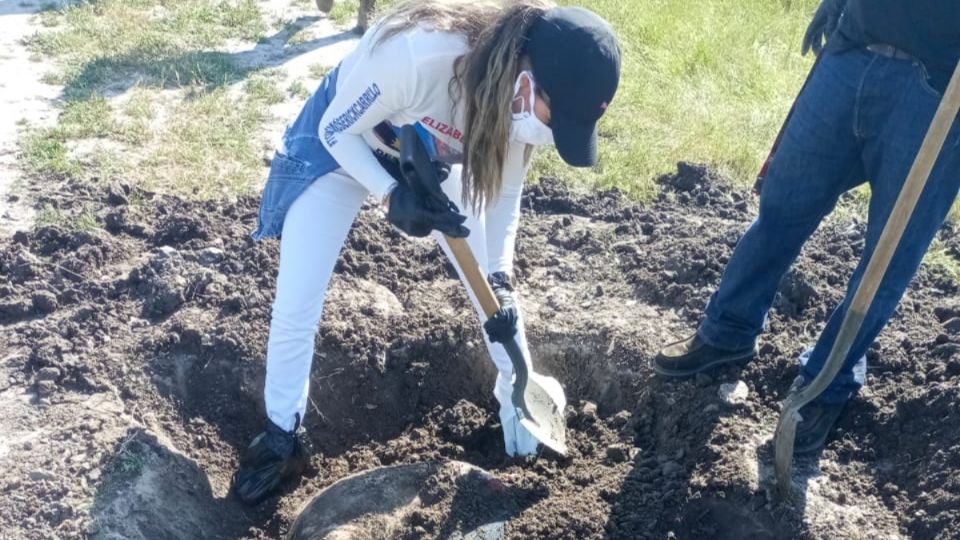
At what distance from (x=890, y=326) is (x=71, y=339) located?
343 centimetres

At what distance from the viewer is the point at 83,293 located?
183 inches

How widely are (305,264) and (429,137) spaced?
61cm

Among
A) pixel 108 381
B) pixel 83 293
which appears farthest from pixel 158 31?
pixel 108 381

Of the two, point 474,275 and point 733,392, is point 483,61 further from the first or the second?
point 733,392

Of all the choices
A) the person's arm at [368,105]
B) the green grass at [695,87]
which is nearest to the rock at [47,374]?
the person's arm at [368,105]

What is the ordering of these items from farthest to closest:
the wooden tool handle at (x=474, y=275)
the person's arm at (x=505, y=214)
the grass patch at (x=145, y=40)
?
the grass patch at (x=145, y=40) → the person's arm at (x=505, y=214) → the wooden tool handle at (x=474, y=275)

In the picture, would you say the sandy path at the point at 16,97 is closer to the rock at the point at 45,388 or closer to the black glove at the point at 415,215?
the rock at the point at 45,388

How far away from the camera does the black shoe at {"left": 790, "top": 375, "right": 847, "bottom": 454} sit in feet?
12.6

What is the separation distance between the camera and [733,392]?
410cm

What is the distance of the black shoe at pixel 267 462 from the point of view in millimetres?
3871

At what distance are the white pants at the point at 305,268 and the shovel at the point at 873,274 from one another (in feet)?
3.18

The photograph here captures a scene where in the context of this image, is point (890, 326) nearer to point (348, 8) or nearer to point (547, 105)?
point (547, 105)

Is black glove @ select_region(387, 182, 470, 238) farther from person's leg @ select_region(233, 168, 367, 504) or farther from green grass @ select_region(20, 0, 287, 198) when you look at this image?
green grass @ select_region(20, 0, 287, 198)

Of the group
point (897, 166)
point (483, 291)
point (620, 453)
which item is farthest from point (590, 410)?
point (897, 166)
